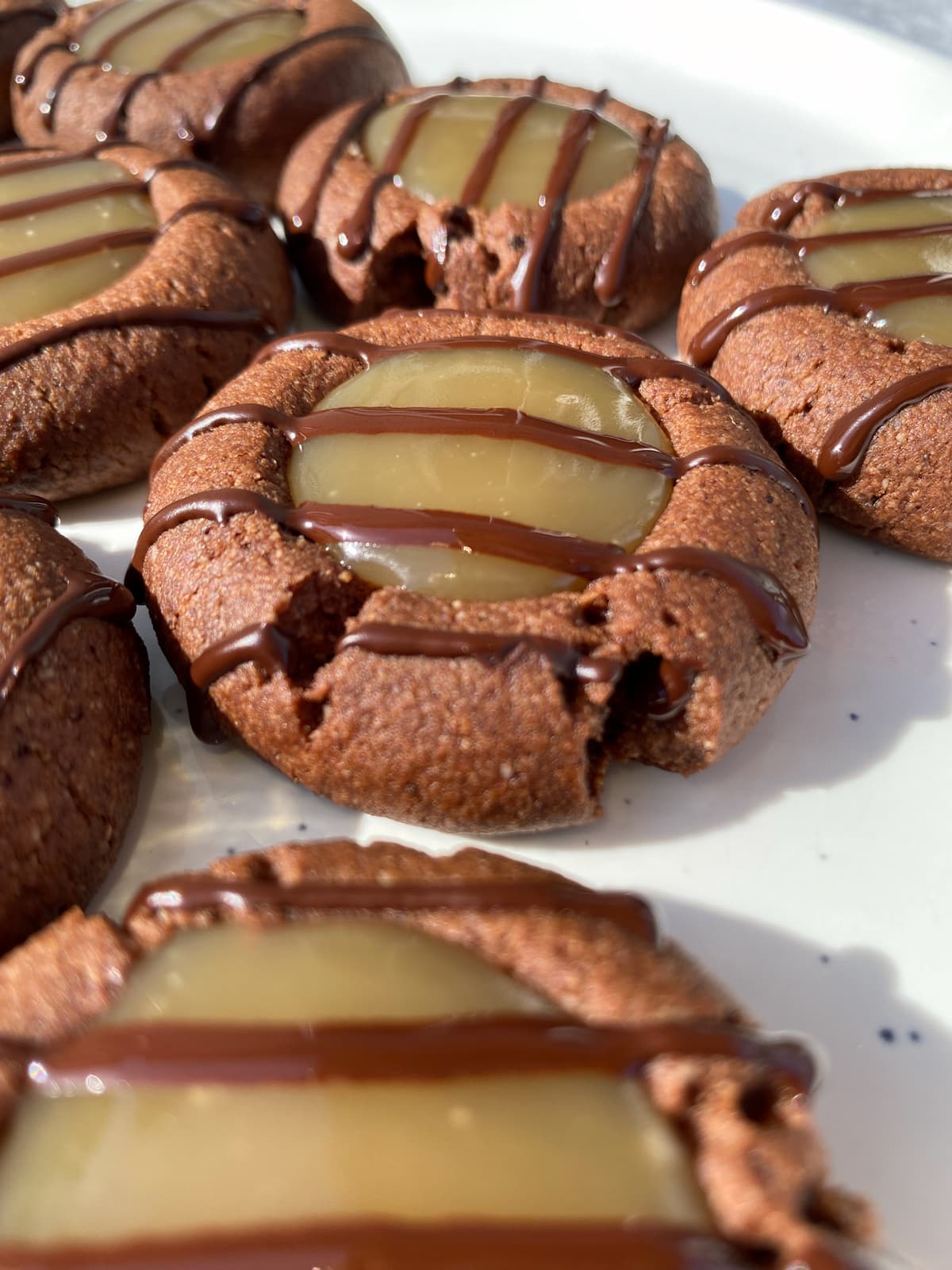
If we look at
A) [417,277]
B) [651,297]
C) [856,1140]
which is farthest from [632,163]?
[856,1140]

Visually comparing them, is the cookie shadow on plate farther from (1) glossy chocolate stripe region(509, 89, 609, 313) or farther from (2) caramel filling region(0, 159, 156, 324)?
(2) caramel filling region(0, 159, 156, 324)

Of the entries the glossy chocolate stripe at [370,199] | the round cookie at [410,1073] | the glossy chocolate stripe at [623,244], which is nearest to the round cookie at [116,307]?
the glossy chocolate stripe at [370,199]

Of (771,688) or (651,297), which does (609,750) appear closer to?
(771,688)

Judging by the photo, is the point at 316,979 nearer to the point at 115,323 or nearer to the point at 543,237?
the point at 115,323

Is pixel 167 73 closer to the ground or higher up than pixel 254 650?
higher up

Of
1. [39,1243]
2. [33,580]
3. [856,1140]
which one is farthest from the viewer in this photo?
[33,580]

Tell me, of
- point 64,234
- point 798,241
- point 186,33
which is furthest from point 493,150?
point 186,33

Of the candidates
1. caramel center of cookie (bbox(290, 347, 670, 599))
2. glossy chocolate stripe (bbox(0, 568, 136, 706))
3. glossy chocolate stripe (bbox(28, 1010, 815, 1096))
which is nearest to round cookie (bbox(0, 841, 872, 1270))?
glossy chocolate stripe (bbox(28, 1010, 815, 1096))
